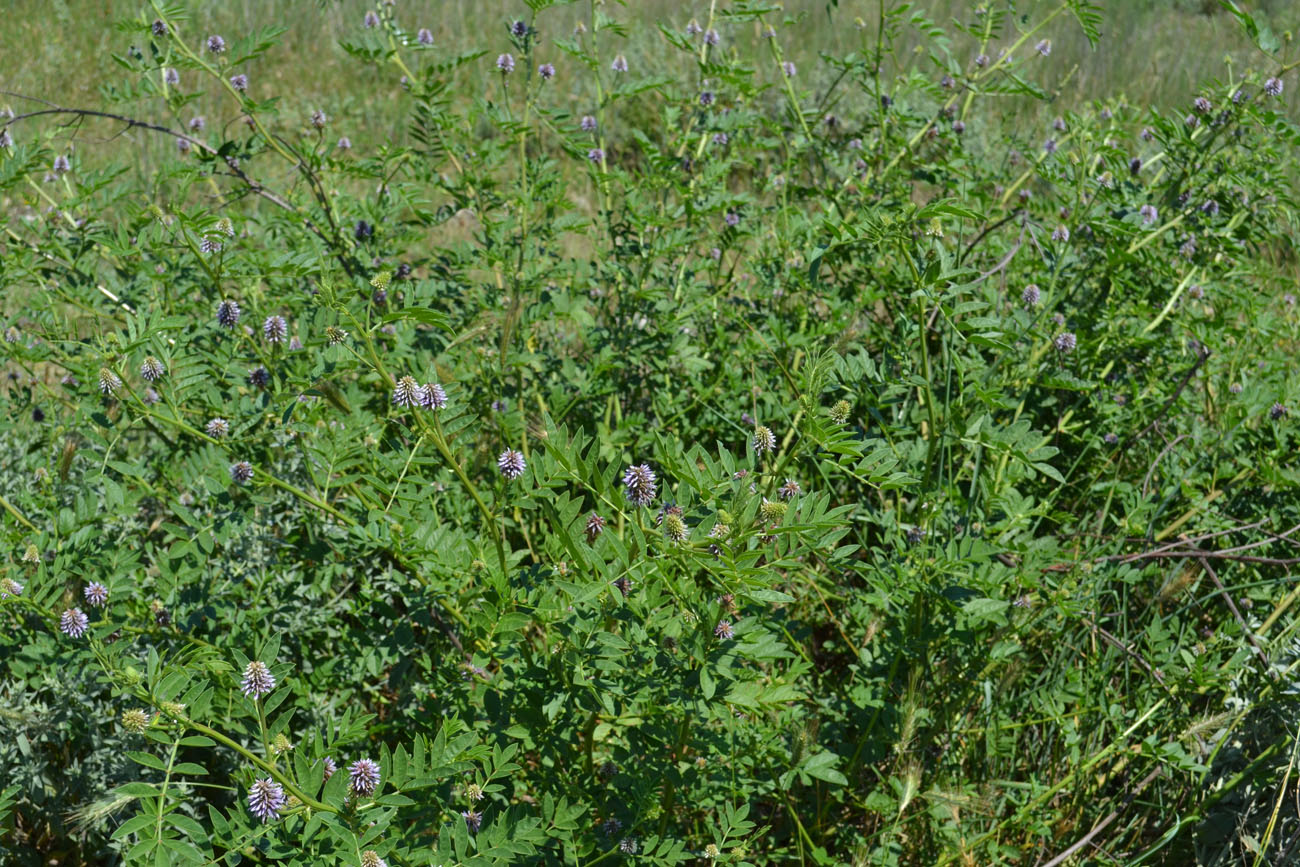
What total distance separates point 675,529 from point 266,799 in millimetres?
718

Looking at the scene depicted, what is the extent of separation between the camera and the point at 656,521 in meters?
1.65

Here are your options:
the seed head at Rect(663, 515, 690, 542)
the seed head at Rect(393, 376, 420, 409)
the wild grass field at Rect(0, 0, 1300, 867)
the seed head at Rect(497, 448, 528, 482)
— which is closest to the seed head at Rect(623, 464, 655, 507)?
the wild grass field at Rect(0, 0, 1300, 867)

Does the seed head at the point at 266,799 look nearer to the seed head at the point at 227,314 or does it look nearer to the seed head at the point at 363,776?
the seed head at the point at 363,776

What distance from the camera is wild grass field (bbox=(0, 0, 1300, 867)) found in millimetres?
1644

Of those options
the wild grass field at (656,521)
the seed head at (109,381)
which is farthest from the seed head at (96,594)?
the seed head at (109,381)

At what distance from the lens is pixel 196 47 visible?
817 cm

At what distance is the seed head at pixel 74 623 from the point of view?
175 cm

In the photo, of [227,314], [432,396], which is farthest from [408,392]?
[227,314]

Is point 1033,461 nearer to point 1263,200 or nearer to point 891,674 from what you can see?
point 891,674

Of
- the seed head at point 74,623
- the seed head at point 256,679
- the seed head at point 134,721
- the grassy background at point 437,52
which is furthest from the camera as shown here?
the grassy background at point 437,52

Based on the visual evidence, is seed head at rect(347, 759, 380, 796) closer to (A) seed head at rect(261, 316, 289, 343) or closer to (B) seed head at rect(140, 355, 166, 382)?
(B) seed head at rect(140, 355, 166, 382)

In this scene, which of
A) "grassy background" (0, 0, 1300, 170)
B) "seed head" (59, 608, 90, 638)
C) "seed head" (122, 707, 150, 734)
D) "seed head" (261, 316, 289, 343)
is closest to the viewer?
"seed head" (122, 707, 150, 734)

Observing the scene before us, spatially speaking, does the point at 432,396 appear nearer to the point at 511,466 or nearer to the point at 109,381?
the point at 511,466

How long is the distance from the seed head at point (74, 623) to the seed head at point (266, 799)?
53cm
